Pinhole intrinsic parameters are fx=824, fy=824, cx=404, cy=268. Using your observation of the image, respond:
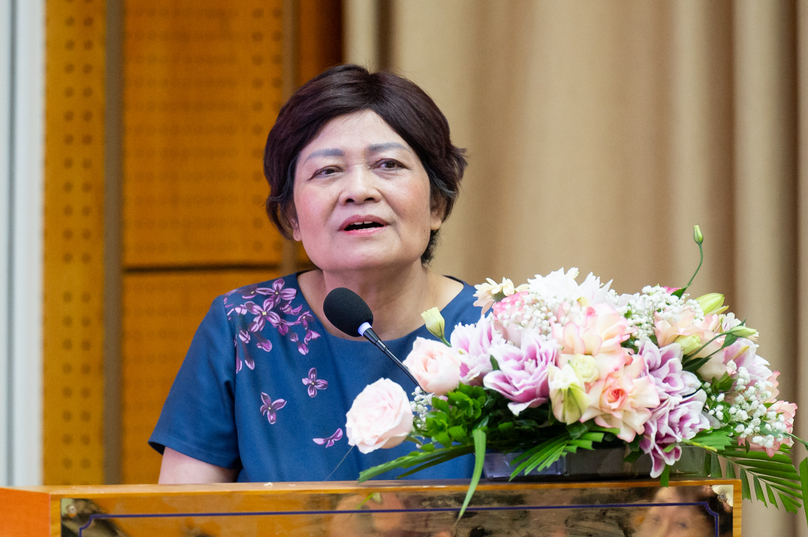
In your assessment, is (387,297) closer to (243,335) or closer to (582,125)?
(243,335)

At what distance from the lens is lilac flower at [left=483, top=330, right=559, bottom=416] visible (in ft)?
2.75

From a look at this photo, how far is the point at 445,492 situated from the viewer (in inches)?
32.9

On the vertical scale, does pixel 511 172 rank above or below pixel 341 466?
above

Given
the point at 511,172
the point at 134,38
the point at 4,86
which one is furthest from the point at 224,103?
the point at 511,172

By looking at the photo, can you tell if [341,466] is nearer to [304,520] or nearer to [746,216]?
[304,520]

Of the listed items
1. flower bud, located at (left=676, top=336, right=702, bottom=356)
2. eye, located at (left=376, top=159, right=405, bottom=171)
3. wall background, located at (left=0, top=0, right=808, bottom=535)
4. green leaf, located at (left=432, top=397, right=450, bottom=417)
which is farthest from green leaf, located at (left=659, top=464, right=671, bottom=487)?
wall background, located at (left=0, top=0, right=808, bottom=535)

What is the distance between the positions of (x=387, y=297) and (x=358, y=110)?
355mm

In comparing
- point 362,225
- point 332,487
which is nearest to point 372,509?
point 332,487

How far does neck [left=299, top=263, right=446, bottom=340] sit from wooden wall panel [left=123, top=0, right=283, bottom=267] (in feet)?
2.90

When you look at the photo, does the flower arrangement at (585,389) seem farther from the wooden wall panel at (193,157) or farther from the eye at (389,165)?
the wooden wall panel at (193,157)

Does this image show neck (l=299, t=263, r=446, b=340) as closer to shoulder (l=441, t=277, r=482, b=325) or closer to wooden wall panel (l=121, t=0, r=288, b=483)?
shoulder (l=441, t=277, r=482, b=325)

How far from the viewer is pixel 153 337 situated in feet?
7.89

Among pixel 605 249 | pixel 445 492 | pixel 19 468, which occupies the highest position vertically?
pixel 605 249

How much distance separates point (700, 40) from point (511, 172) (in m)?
0.63
